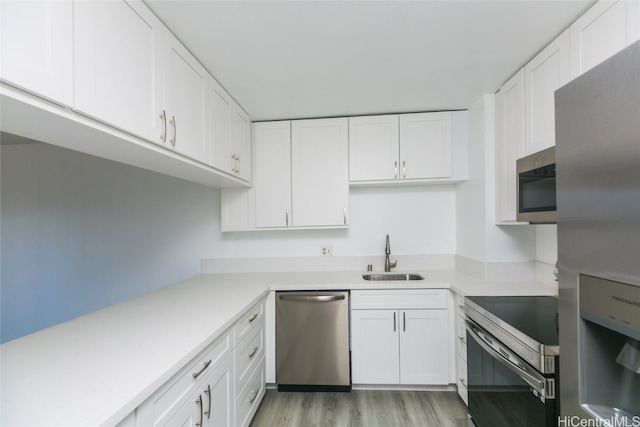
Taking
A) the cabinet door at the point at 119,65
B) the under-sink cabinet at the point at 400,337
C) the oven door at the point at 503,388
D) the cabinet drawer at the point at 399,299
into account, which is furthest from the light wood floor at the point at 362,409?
the cabinet door at the point at 119,65

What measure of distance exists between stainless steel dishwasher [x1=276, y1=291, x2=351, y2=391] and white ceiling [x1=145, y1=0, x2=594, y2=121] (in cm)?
158

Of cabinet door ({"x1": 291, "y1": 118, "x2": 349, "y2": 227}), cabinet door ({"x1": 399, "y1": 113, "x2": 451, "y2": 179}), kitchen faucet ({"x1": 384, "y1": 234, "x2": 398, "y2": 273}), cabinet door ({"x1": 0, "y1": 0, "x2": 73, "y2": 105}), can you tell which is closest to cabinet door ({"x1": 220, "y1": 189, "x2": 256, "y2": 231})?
cabinet door ({"x1": 291, "y1": 118, "x2": 349, "y2": 227})

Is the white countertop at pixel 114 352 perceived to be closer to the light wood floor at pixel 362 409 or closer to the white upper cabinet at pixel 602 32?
the light wood floor at pixel 362 409

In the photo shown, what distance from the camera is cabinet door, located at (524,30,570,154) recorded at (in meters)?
1.42

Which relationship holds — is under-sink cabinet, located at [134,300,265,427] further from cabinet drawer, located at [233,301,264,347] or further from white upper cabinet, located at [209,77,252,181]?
white upper cabinet, located at [209,77,252,181]

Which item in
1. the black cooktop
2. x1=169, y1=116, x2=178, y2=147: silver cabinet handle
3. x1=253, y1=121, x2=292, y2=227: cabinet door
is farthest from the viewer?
x1=253, y1=121, x2=292, y2=227: cabinet door

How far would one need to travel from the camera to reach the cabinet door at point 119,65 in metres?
0.89

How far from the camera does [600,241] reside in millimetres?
665

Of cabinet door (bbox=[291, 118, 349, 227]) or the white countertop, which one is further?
cabinet door (bbox=[291, 118, 349, 227])

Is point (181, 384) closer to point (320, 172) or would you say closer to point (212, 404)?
point (212, 404)

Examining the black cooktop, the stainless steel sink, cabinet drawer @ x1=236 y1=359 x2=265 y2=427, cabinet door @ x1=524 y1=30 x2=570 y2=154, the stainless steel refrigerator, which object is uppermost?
cabinet door @ x1=524 y1=30 x2=570 y2=154

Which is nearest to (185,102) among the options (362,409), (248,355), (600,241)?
(248,355)

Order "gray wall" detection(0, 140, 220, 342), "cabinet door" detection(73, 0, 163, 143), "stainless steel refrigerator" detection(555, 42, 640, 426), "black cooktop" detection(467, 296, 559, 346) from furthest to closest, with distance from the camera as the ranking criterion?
"gray wall" detection(0, 140, 220, 342), "black cooktop" detection(467, 296, 559, 346), "cabinet door" detection(73, 0, 163, 143), "stainless steel refrigerator" detection(555, 42, 640, 426)

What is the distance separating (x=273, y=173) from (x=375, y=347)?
171 cm
